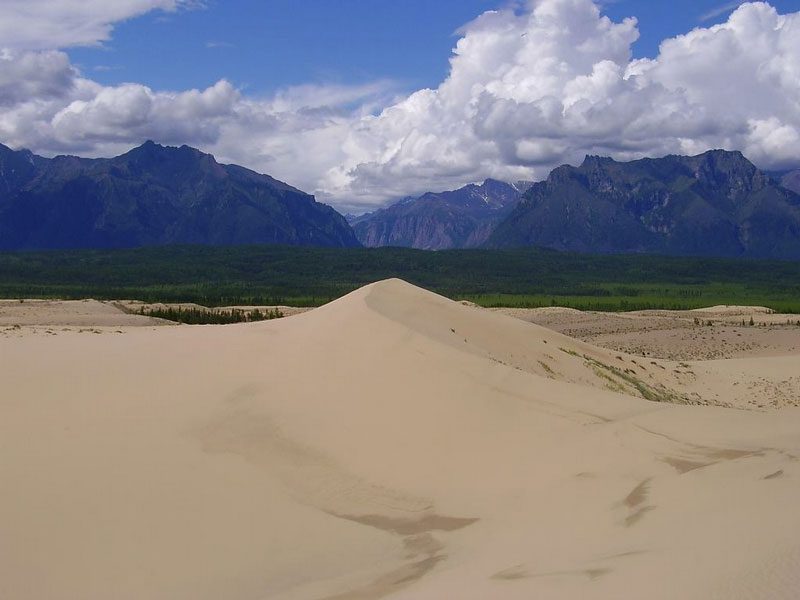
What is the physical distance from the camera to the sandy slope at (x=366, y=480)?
7.61 meters

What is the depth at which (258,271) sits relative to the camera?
165 m

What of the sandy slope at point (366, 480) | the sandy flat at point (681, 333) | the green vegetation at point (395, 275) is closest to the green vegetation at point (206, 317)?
the sandy flat at point (681, 333)

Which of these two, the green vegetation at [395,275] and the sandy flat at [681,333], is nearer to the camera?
the sandy flat at [681,333]

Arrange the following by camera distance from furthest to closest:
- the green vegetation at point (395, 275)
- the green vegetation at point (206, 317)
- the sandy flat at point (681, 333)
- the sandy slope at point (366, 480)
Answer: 1. the green vegetation at point (395, 275)
2. the green vegetation at point (206, 317)
3. the sandy flat at point (681, 333)
4. the sandy slope at point (366, 480)

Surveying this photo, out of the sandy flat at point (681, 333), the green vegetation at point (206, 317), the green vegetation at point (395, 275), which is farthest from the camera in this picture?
the green vegetation at point (395, 275)

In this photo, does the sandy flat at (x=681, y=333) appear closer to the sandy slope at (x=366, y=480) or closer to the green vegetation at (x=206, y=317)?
the green vegetation at (x=206, y=317)

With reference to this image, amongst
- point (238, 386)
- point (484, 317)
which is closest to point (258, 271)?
point (484, 317)

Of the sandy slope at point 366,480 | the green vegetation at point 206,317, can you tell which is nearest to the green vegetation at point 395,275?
the green vegetation at point 206,317

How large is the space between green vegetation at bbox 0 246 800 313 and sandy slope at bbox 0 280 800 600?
73743 millimetres

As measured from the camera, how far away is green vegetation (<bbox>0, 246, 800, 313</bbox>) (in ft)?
362

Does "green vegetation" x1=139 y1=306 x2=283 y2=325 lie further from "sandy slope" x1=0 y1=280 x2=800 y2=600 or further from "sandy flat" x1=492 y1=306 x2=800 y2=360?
"sandy slope" x1=0 y1=280 x2=800 y2=600

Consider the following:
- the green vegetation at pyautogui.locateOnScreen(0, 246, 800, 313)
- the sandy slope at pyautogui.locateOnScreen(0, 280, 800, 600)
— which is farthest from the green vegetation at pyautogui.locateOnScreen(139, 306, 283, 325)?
the sandy slope at pyautogui.locateOnScreen(0, 280, 800, 600)

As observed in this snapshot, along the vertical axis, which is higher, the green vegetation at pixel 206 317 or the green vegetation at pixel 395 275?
the green vegetation at pixel 395 275

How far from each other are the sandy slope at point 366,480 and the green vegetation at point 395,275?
73743 millimetres
